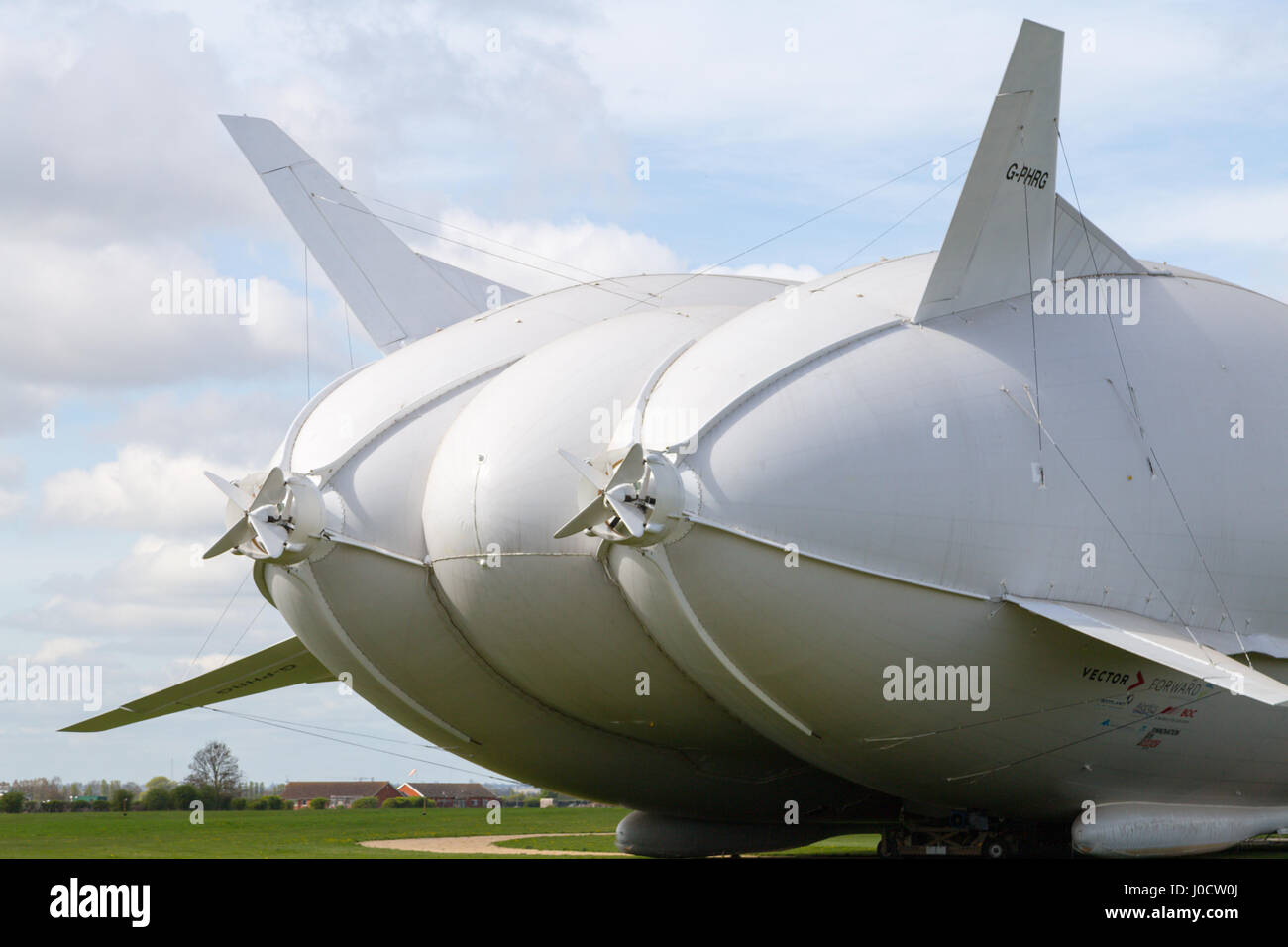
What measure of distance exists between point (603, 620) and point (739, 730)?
3801mm

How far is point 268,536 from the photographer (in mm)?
22453

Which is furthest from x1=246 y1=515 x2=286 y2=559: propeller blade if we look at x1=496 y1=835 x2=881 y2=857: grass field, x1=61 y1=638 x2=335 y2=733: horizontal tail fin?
x1=496 y1=835 x2=881 y2=857: grass field

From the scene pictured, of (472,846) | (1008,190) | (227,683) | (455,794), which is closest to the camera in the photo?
(1008,190)

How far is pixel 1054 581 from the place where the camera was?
2127 cm

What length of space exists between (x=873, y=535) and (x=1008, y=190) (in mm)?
5711

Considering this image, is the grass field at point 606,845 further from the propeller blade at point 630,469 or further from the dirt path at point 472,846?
the propeller blade at point 630,469

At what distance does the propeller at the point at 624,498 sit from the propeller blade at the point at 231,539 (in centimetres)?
544

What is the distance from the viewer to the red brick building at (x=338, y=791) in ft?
323

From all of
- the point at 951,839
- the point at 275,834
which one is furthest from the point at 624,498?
the point at 275,834

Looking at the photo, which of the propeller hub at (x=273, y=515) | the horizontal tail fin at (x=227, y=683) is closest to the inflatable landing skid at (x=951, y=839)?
the horizontal tail fin at (x=227, y=683)

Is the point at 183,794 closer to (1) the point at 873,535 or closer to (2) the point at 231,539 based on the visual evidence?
(2) the point at 231,539

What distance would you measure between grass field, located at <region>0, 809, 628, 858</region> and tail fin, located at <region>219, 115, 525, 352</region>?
10692mm

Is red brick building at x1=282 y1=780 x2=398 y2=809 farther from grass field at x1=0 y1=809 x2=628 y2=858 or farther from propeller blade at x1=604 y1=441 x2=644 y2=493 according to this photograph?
propeller blade at x1=604 y1=441 x2=644 y2=493

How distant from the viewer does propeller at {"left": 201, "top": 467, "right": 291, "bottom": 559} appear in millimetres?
22375
